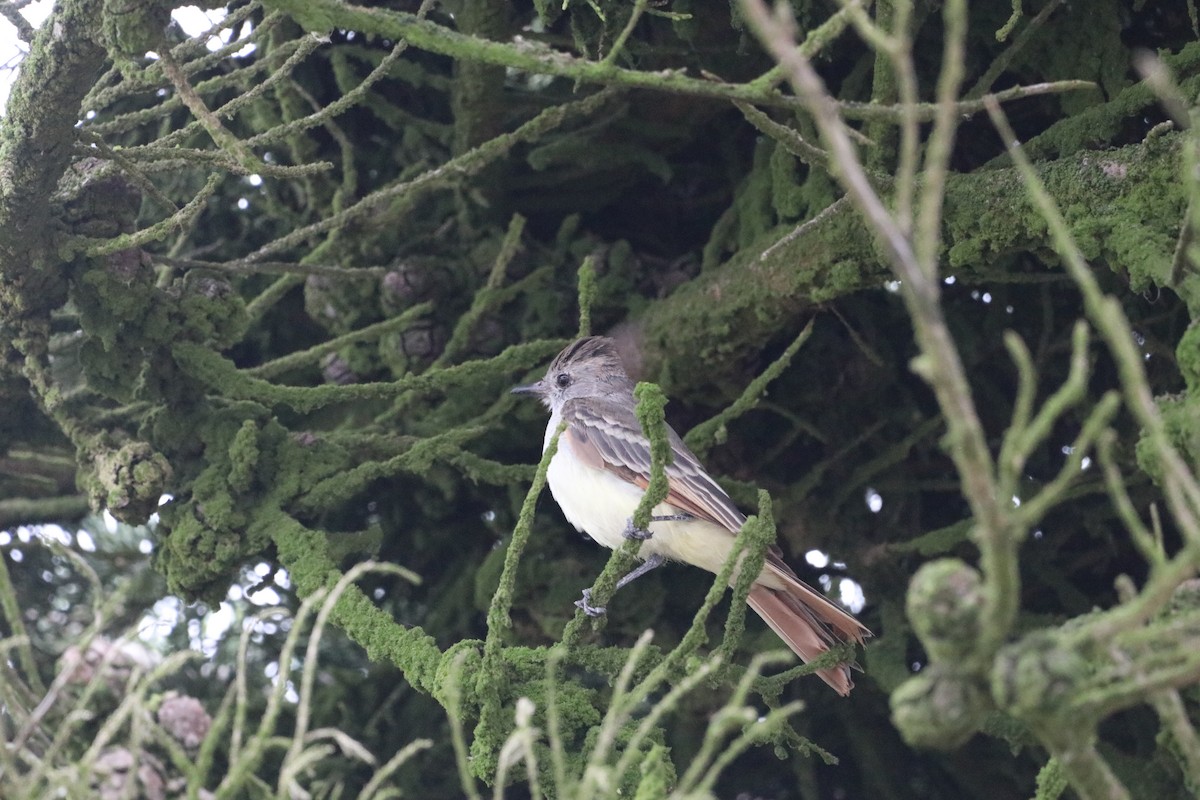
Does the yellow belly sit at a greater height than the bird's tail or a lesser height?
greater

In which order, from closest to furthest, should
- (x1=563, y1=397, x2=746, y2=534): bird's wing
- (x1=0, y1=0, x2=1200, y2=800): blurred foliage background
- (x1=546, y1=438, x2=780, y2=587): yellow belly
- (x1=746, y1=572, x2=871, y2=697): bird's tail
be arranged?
1. (x1=0, y1=0, x2=1200, y2=800): blurred foliage background
2. (x1=746, y1=572, x2=871, y2=697): bird's tail
3. (x1=563, y1=397, x2=746, y2=534): bird's wing
4. (x1=546, y1=438, x2=780, y2=587): yellow belly

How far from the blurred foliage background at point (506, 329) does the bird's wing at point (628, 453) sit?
14cm

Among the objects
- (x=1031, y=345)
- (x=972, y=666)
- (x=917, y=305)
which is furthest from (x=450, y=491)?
(x=917, y=305)

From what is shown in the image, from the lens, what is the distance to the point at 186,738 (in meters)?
4.18

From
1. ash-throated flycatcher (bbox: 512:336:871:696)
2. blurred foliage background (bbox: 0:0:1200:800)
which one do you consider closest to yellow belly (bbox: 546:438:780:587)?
ash-throated flycatcher (bbox: 512:336:871:696)

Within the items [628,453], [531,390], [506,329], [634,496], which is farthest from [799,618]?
[506,329]

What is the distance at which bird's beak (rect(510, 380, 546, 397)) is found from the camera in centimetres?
546

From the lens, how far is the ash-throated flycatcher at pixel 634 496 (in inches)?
185

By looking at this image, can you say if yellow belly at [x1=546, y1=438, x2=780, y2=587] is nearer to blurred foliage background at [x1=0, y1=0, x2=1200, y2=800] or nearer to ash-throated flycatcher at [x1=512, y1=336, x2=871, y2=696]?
ash-throated flycatcher at [x1=512, y1=336, x2=871, y2=696]

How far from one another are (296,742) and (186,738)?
84.0 inches

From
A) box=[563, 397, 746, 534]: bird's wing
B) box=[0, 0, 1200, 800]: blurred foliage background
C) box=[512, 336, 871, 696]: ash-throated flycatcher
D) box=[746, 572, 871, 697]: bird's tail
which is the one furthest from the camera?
box=[563, 397, 746, 534]: bird's wing

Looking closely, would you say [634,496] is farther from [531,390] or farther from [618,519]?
[531,390]

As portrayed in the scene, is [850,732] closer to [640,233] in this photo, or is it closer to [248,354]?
[640,233]

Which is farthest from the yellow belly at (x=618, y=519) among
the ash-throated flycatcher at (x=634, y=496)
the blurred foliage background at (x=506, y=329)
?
the blurred foliage background at (x=506, y=329)
